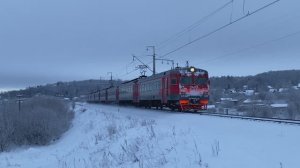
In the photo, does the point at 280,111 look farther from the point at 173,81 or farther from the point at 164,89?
the point at 173,81

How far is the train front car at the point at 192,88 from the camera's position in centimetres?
3059

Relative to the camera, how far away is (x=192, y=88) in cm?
3125

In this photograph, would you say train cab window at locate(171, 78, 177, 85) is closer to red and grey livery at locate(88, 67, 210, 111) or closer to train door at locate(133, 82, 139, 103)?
red and grey livery at locate(88, 67, 210, 111)

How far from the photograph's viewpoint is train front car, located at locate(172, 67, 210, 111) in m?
30.6

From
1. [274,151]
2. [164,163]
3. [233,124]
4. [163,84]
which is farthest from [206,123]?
[163,84]

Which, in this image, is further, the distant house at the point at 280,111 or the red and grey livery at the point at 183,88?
the distant house at the point at 280,111

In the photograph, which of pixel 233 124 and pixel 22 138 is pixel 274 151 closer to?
pixel 233 124

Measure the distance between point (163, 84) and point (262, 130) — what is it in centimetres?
1834

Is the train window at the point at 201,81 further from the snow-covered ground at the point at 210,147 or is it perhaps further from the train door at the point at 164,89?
the snow-covered ground at the point at 210,147

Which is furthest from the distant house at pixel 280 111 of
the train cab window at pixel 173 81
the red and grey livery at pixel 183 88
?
the train cab window at pixel 173 81

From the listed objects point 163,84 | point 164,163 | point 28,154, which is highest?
point 163,84

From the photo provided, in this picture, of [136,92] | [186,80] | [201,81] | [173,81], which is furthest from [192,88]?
[136,92]

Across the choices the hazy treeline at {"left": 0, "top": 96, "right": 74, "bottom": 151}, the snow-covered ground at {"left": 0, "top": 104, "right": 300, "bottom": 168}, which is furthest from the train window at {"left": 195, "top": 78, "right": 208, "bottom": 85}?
the hazy treeline at {"left": 0, "top": 96, "right": 74, "bottom": 151}

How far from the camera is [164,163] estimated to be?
13.5m
